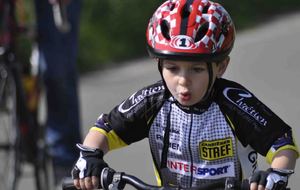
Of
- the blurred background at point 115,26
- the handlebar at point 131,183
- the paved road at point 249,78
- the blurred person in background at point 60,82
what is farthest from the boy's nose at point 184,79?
the blurred background at point 115,26

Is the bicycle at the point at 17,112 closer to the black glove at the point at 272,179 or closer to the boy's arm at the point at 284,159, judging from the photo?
the boy's arm at the point at 284,159

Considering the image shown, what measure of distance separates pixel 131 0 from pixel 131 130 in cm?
756

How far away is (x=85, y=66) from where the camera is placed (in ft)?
35.0

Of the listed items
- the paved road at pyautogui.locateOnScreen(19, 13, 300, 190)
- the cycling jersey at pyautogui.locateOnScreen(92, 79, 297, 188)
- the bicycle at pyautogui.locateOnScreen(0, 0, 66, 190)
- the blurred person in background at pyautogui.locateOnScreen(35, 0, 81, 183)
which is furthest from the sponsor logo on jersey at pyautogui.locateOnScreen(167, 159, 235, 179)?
the paved road at pyautogui.locateOnScreen(19, 13, 300, 190)

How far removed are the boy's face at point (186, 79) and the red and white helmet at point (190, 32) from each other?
0.12 ft

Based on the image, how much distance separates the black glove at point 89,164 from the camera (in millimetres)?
4238

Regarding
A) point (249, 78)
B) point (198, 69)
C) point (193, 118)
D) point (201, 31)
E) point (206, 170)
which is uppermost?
point (201, 31)

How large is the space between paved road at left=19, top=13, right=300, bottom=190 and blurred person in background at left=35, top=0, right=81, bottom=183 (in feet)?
3.45

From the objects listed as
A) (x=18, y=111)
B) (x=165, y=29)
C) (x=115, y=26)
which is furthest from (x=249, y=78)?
(x=165, y=29)

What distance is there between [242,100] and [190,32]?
1.19ft

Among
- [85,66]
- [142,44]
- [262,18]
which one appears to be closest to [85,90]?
[85,66]

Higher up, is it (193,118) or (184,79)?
(184,79)

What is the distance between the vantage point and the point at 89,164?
167 inches

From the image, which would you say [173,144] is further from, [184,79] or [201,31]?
[201,31]
